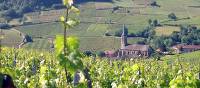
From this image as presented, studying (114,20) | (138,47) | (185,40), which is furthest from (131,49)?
(114,20)

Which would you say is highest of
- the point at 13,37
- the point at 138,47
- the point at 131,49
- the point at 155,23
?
the point at 13,37

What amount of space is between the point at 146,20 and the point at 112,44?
2159cm

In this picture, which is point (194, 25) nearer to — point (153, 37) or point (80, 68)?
point (153, 37)

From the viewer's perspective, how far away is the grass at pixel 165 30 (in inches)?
4564

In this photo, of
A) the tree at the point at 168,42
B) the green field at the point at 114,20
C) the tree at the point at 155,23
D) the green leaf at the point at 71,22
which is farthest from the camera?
the tree at the point at 155,23

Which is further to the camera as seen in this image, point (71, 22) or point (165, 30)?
point (165, 30)

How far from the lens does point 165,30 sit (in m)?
118

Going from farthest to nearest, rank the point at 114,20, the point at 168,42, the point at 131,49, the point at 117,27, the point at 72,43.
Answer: the point at 114,20
the point at 117,27
the point at 168,42
the point at 131,49
the point at 72,43

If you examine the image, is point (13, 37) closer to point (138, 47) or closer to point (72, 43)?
point (138, 47)

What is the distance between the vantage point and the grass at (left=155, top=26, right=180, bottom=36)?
116 metres

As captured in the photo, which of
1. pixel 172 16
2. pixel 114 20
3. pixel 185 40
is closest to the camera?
pixel 185 40

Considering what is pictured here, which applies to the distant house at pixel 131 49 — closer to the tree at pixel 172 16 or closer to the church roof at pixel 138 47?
the church roof at pixel 138 47

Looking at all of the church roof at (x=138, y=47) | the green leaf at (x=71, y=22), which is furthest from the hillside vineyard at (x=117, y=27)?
the green leaf at (x=71, y=22)

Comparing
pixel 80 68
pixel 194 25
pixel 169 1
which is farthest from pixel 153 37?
pixel 80 68
